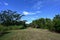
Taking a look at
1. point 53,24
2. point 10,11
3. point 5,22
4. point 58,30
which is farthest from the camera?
point 10,11

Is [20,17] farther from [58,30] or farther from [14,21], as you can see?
[58,30]

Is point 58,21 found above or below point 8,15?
below

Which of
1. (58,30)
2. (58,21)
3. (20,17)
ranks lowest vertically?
(58,30)

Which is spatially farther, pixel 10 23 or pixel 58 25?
pixel 10 23

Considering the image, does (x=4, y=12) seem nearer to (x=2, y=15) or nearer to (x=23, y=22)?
(x=2, y=15)

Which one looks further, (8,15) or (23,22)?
(23,22)

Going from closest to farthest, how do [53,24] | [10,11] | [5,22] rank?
[53,24] → [5,22] → [10,11]

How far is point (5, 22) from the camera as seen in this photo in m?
45.3

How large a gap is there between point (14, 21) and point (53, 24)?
27.2m

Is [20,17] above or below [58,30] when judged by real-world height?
above

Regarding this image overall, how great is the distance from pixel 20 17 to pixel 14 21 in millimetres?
4138

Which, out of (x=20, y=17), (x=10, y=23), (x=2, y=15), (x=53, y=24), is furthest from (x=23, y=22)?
(x=53, y=24)

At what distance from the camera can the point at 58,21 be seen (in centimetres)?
2255

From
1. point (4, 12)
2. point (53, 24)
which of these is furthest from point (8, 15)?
point (53, 24)
